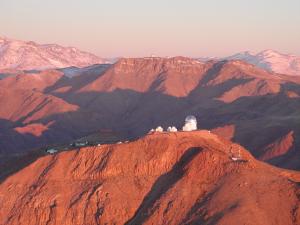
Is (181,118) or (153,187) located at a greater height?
(153,187)

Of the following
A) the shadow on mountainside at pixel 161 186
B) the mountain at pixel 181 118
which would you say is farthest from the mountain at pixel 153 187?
the mountain at pixel 181 118

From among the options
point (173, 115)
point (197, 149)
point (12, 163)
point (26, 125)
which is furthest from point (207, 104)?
point (197, 149)

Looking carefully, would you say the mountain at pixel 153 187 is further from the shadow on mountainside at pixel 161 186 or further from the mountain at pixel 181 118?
the mountain at pixel 181 118

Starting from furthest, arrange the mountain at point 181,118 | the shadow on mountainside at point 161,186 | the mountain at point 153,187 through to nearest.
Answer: the mountain at point 181,118, the shadow on mountainside at point 161,186, the mountain at point 153,187

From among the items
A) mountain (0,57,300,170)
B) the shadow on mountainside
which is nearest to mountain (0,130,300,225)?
the shadow on mountainside

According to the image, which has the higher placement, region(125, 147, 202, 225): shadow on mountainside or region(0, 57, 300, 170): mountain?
region(125, 147, 202, 225): shadow on mountainside

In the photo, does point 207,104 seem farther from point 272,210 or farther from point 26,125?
point 272,210

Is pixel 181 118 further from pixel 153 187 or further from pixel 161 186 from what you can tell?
pixel 161 186

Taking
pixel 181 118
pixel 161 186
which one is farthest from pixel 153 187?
pixel 181 118

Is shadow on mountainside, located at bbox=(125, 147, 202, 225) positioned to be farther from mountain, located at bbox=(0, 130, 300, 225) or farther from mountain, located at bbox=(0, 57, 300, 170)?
mountain, located at bbox=(0, 57, 300, 170)
